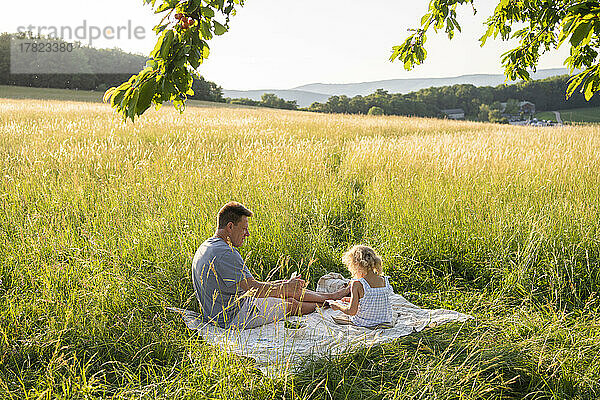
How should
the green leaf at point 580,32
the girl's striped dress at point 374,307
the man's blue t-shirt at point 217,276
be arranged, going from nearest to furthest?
the green leaf at point 580,32 → the man's blue t-shirt at point 217,276 → the girl's striped dress at point 374,307

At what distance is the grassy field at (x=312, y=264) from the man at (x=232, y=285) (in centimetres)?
29

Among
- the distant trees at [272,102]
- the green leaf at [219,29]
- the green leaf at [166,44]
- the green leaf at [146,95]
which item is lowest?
the green leaf at [146,95]

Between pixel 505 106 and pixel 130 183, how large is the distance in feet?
172

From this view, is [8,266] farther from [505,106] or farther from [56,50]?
[56,50]

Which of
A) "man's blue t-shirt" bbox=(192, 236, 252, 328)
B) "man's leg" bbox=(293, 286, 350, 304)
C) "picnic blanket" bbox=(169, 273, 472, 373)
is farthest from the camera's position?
"man's leg" bbox=(293, 286, 350, 304)

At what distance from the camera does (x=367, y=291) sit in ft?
12.1

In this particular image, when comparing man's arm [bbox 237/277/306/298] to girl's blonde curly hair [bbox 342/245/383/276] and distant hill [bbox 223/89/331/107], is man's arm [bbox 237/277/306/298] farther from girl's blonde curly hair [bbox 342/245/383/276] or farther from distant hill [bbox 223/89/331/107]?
distant hill [bbox 223/89/331/107]

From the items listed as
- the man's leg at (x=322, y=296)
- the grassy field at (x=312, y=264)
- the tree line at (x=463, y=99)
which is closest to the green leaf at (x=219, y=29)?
the grassy field at (x=312, y=264)

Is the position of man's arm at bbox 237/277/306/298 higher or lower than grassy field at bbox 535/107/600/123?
lower

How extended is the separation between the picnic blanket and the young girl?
3.5 inches

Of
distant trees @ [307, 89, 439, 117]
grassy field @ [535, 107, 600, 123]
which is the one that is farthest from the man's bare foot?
grassy field @ [535, 107, 600, 123]

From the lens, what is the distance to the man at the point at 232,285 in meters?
3.54

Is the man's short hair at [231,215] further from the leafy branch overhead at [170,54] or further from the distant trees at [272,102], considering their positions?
the distant trees at [272,102]

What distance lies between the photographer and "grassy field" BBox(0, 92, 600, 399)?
9.30 feet
